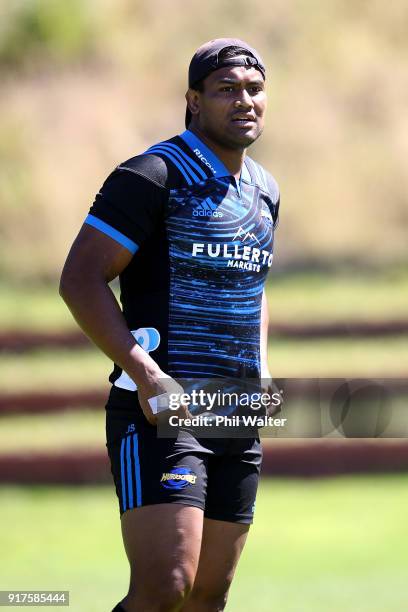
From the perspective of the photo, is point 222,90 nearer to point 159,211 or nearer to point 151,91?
point 159,211

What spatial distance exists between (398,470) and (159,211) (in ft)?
17.2

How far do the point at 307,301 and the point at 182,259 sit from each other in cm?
608

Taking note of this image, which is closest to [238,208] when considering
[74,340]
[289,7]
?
[74,340]

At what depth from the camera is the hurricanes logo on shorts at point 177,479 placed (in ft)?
9.20

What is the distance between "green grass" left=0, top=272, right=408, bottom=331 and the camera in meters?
8.85

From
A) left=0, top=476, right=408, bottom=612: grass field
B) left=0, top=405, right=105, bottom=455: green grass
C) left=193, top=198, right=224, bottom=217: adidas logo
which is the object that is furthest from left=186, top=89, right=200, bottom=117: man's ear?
left=0, top=405, right=105, bottom=455: green grass

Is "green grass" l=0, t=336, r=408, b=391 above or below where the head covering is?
below

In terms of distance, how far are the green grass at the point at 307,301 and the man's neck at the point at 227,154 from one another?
224 inches

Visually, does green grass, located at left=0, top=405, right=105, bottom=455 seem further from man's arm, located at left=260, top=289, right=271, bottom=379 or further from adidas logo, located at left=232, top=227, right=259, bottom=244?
adidas logo, located at left=232, top=227, right=259, bottom=244

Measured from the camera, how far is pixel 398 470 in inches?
307

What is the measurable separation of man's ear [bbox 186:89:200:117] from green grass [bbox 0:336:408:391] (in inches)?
210

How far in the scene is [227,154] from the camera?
308cm

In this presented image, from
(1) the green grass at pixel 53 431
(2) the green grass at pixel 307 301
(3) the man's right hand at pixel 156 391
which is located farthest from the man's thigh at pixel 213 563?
(2) the green grass at pixel 307 301

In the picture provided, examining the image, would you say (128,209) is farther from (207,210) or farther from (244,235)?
(244,235)
